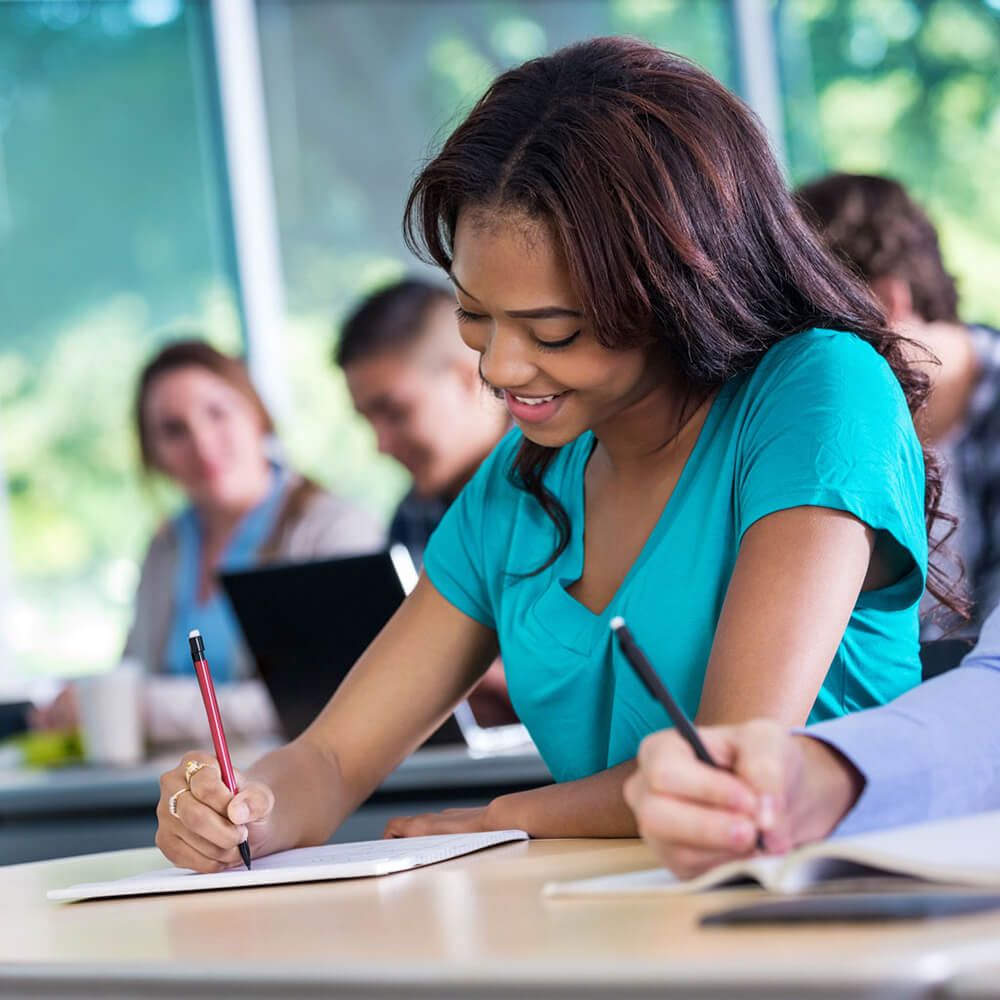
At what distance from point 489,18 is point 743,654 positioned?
13.7 feet

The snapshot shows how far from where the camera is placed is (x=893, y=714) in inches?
36.5

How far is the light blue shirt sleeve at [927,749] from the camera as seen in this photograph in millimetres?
889

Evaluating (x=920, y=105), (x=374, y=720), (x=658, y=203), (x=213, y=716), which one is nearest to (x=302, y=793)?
(x=374, y=720)

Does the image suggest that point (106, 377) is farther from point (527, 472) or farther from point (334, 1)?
point (527, 472)

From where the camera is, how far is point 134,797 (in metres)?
2.43

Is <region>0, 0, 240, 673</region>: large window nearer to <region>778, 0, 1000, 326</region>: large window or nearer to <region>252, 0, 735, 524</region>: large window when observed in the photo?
<region>252, 0, 735, 524</region>: large window

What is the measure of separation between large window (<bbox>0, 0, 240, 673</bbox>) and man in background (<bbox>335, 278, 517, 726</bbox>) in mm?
2165

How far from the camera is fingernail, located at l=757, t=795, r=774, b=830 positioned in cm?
82

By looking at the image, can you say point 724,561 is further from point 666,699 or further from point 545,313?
point 666,699

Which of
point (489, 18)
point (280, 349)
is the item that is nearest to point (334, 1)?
point (489, 18)

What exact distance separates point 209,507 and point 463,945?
2.83m

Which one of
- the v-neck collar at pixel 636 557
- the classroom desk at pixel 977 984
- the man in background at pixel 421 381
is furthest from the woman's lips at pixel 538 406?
the man in background at pixel 421 381

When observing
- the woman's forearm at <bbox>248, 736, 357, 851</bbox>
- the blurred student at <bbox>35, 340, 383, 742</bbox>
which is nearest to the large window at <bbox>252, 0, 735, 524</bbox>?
the blurred student at <bbox>35, 340, 383, 742</bbox>

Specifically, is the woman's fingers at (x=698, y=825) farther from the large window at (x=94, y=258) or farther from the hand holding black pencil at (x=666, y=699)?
the large window at (x=94, y=258)
